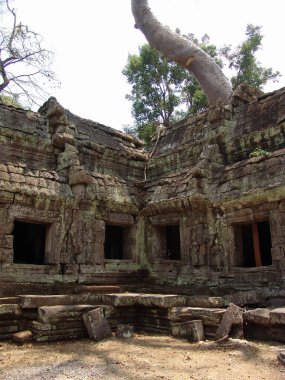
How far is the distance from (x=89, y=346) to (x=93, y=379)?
1593 millimetres

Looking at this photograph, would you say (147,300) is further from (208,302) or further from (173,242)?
(173,242)

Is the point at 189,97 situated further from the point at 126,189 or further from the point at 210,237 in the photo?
the point at 210,237

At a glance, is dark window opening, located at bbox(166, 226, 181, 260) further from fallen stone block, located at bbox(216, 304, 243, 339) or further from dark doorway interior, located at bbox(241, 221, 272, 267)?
fallen stone block, located at bbox(216, 304, 243, 339)

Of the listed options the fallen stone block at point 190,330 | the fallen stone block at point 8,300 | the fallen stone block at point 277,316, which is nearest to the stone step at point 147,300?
the fallen stone block at point 190,330

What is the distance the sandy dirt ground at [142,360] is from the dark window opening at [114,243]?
4.80 meters

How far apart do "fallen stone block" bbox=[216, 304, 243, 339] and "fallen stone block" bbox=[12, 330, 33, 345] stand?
282 cm

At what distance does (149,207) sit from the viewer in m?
9.79

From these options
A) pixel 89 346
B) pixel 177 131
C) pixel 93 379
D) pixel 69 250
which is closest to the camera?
pixel 93 379

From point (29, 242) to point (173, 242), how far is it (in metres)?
3.99

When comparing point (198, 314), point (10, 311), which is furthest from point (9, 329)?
point (198, 314)

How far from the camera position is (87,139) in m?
10.2

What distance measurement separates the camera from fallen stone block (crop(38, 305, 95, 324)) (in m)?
5.69

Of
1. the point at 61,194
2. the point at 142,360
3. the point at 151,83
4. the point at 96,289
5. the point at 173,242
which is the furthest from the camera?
the point at 151,83

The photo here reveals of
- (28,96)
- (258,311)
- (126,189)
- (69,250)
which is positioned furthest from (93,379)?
(28,96)
